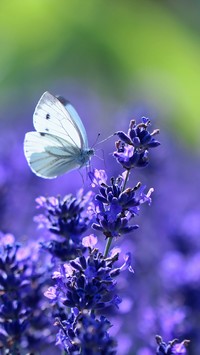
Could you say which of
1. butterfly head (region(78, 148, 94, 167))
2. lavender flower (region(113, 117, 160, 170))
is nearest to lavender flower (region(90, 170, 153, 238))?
lavender flower (region(113, 117, 160, 170))

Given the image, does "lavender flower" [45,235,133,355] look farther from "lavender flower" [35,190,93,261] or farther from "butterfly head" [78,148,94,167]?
"butterfly head" [78,148,94,167]

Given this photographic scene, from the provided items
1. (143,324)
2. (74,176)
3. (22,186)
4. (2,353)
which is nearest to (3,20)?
(74,176)

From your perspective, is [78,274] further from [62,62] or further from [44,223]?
[62,62]

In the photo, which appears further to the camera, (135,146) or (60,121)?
(60,121)

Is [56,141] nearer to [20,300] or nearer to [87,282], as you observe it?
[20,300]

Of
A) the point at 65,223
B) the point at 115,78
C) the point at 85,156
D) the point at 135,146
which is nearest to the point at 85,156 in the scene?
the point at 85,156

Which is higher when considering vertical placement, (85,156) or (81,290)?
(85,156)
